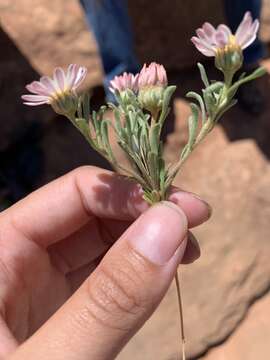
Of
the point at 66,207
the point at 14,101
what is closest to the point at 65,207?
the point at 66,207

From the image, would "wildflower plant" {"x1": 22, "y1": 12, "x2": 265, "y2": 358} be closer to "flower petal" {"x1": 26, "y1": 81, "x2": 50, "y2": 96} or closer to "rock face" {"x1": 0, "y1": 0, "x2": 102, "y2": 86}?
"flower petal" {"x1": 26, "y1": 81, "x2": 50, "y2": 96}

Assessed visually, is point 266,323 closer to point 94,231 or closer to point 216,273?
point 216,273

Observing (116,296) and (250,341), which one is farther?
(250,341)

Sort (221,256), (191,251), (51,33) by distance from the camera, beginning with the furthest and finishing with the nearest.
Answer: (51,33), (221,256), (191,251)

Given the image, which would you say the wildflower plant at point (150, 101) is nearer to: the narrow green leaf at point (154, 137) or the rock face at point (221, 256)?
the narrow green leaf at point (154, 137)

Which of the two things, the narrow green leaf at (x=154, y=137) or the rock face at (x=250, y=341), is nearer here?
the narrow green leaf at (x=154, y=137)

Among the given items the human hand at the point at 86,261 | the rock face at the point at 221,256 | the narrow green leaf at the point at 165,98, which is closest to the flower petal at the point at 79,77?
the narrow green leaf at the point at 165,98

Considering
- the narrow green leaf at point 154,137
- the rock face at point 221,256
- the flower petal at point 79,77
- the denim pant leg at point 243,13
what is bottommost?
the rock face at point 221,256

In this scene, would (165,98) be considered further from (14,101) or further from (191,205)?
(14,101)

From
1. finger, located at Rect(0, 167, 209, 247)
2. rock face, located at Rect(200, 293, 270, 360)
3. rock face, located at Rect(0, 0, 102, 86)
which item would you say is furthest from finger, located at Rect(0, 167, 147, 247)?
rock face, located at Rect(0, 0, 102, 86)

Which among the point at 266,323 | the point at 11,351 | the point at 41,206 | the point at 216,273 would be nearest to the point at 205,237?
the point at 216,273
